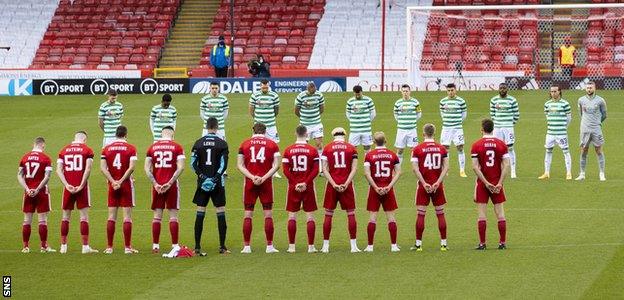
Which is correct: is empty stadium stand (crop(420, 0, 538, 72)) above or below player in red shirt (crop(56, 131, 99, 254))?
above

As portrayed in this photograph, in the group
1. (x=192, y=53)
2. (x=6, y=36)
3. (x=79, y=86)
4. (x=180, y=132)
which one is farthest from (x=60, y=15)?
(x=180, y=132)

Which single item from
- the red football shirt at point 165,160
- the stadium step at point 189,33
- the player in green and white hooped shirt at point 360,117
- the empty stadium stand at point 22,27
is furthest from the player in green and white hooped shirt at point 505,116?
the empty stadium stand at point 22,27

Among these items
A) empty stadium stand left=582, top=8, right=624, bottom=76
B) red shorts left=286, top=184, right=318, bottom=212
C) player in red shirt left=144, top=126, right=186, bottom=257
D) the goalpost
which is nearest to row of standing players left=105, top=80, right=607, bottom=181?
player in red shirt left=144, top=126, right=186, bottom=257

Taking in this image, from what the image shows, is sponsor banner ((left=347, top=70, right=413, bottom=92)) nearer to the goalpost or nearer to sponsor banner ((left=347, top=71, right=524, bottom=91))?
sponsor banner ((left=347, top=71, right=524, bottom=91))

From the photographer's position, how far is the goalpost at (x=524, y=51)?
42375 mm

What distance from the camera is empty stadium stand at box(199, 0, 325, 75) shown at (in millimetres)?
51250

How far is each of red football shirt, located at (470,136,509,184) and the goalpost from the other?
71.2 feet

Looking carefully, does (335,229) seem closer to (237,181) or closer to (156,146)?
(156,146)

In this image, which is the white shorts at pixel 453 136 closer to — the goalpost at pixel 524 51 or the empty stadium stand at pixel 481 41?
the goalpost at pixel 524 51

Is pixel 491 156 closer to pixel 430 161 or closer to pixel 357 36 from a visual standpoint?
pixel 430 161

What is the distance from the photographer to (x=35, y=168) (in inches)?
794

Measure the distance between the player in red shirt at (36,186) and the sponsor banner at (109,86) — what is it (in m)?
24.4

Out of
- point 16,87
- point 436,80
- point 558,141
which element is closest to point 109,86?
point 16,87

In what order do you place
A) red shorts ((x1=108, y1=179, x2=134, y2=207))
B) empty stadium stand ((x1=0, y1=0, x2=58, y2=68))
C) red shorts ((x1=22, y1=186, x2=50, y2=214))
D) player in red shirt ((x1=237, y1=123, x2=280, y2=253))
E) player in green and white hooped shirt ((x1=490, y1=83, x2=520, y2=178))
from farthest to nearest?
empty stadium stand ((x1=0, y1=0, x2=58, y2=68))
player in green and white hooped shirt ((x1=490, y1=83, x2=520, y2=178))
red shorts ((x1=22, y1=186, x2=50, y2=214))
red shorts ((x1=108, y1=179, x2=134, y2=207))
player in red shirt ((x1=237, y1=123, x2=280, y2=253))
